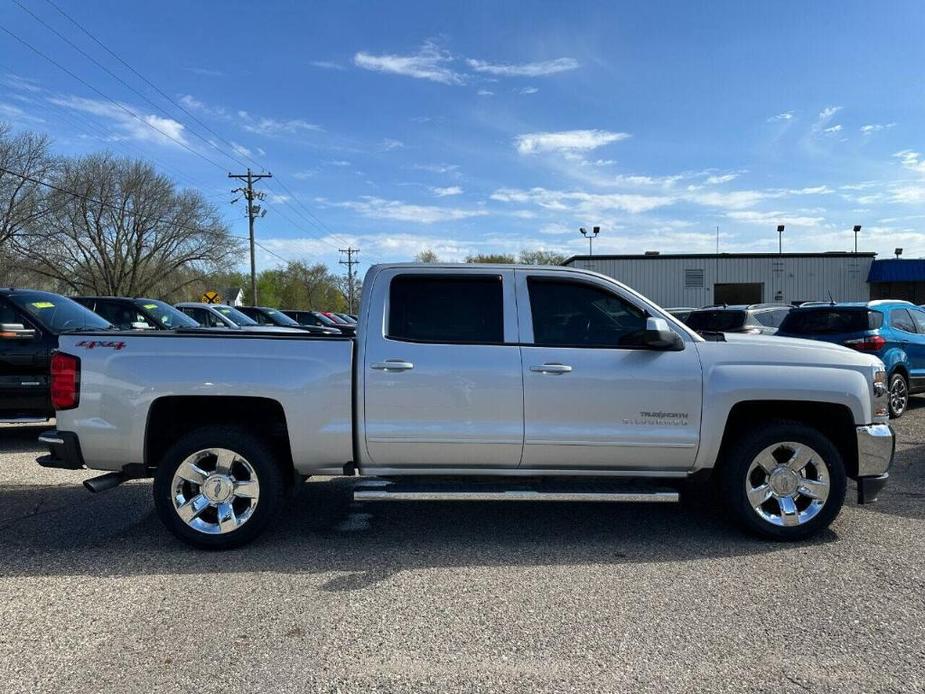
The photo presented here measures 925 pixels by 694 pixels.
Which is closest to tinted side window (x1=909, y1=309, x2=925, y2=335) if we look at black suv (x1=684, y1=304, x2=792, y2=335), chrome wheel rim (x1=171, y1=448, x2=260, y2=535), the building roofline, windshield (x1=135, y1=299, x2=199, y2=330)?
black suv (x1=684, y1=304, x2=792, y2=335)

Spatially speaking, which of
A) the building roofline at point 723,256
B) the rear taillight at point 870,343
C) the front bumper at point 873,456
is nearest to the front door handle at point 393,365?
the front bumper at point 873,456

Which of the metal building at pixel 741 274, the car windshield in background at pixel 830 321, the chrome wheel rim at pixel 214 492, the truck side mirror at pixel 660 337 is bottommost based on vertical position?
the chrome wheel rim at pixel 214 492

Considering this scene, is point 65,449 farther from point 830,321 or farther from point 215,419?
point 830,321

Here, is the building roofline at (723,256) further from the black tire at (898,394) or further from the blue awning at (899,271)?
the black tire at (898,394)

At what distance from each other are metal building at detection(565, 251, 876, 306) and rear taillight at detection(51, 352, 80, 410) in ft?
109

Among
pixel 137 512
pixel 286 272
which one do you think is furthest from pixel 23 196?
pixel 286 272

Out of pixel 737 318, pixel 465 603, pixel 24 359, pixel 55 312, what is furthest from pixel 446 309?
pixel 737 318

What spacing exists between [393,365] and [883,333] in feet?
28.1

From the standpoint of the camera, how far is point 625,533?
4840 mm

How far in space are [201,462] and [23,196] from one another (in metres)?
45.2

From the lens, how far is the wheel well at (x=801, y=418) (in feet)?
15.1

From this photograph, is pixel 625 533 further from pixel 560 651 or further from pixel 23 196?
pixel 23 196

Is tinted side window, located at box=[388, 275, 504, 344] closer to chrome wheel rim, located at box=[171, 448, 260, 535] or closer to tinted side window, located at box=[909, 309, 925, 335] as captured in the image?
chrome wheel rim, located at box=[171, 448, 260, 535]

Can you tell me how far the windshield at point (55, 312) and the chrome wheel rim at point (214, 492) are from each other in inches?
170
